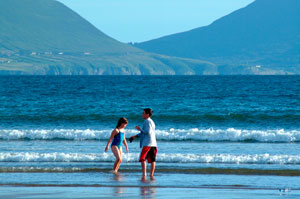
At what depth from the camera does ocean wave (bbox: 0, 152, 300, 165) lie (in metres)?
16.8

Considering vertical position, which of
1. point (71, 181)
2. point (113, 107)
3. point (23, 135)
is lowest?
point (71, 181)

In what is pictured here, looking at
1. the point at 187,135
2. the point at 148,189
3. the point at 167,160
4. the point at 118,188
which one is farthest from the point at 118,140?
the point at 187,135

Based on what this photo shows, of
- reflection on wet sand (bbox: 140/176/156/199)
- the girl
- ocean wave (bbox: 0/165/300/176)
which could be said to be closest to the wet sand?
reflection on wet sand (bbox: 140/176/156/199)

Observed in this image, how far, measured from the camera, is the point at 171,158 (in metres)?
17.1

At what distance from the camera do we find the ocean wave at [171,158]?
55.1 feet

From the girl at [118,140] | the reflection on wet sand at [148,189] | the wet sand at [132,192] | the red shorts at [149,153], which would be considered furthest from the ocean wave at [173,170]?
the wet sand at [132,192]

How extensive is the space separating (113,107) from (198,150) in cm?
2506

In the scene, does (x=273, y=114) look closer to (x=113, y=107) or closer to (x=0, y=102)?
(x=113, y=107)

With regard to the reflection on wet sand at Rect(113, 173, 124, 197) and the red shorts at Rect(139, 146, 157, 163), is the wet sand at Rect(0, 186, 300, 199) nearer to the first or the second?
the reflection on wet sand at Rect(113, 173, 124, 197)

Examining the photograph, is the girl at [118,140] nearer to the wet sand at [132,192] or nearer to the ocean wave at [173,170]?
the ocean wave at [173,170]

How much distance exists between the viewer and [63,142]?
23203 millimetres

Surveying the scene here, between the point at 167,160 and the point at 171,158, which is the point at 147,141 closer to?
the point at 167,160

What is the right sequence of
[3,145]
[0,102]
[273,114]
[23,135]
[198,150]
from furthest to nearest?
[0,102], [273,114], [23,135], [3,145], [198,150]

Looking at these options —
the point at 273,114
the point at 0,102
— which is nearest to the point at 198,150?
the point at 273,114
